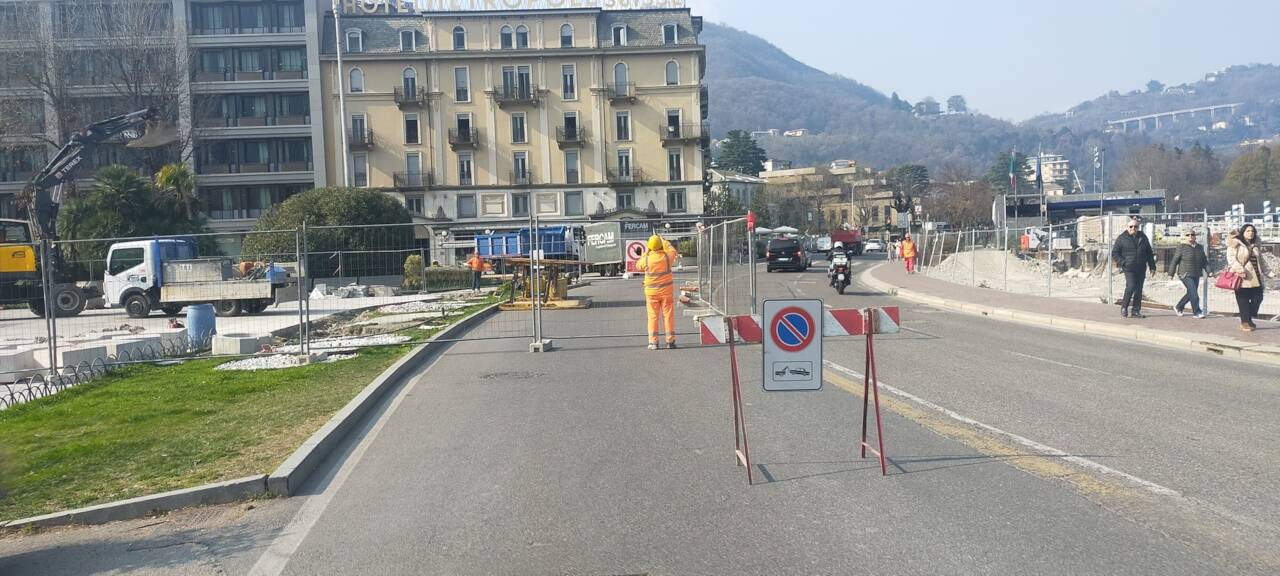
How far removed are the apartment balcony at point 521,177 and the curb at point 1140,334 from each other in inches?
1794

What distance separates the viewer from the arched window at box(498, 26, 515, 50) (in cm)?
6850

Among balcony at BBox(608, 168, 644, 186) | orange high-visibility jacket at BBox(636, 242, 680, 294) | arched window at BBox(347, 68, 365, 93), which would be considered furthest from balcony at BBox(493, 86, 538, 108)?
orange high-visibility jacket at BBox(636, 242, 680, 294)

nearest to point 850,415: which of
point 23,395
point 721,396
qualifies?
point 721,396

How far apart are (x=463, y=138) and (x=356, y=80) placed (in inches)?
324

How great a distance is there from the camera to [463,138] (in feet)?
225

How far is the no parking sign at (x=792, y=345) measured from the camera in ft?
24.9

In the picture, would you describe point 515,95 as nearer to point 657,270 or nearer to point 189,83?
point 189,83

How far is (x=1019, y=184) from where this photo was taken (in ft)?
494

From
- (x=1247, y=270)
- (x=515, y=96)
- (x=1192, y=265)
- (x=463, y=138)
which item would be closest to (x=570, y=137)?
(x=515, y=96)

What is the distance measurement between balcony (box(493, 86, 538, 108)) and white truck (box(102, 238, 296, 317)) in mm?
39006

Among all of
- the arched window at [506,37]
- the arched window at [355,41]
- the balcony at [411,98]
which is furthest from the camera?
the arched window at [506,37]

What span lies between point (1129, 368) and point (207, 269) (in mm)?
23493

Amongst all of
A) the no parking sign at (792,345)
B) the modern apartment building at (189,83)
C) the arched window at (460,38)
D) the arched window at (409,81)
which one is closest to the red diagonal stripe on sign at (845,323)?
the no parking sign at (792,345)

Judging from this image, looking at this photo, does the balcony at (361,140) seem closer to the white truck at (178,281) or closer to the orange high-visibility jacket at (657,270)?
the white truck at (178,281)
